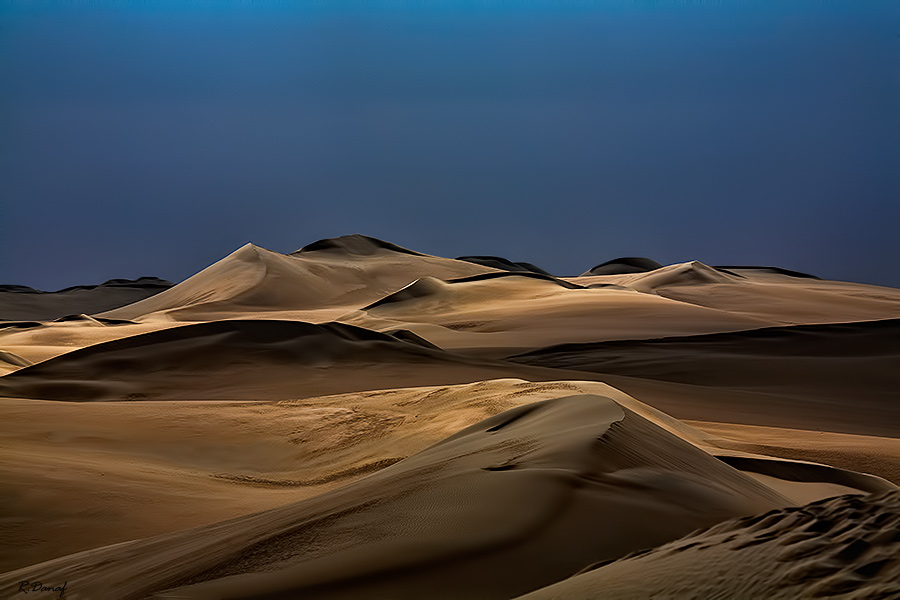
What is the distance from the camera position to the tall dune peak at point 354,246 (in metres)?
45.5

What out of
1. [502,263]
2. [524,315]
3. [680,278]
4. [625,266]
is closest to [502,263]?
[502,263]

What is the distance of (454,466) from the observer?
3613 mm

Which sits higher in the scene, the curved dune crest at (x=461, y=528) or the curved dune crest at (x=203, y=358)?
the curved dune crest at (x=203, y=358)

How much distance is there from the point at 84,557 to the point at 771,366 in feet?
40.3

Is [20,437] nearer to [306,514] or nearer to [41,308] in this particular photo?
[306,514]

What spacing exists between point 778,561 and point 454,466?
1851 millimetres

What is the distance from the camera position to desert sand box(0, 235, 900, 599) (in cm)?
243

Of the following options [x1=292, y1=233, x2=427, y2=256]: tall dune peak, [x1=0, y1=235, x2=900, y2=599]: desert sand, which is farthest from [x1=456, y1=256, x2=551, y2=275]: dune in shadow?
[x1=0, y1=235, x2=900, y2=599]: desert sand

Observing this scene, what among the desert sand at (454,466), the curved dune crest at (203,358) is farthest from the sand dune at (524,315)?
the curved dune crest at (203,358)

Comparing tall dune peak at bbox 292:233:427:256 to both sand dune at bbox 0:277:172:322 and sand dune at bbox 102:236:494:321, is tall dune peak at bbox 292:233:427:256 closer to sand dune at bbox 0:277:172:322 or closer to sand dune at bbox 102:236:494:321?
sand dune at bbox 102:236:494:321

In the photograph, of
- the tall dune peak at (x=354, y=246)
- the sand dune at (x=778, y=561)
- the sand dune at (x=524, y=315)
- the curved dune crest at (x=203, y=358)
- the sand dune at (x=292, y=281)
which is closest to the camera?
the sand dune at (x=778, y=561)

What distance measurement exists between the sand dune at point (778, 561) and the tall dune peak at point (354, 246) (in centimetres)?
4319

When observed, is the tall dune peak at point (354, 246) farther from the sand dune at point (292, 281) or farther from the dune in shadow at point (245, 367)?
the dune in shadow at point (245, 367)

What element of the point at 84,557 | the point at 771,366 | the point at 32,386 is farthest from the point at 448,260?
the point at 84,557
